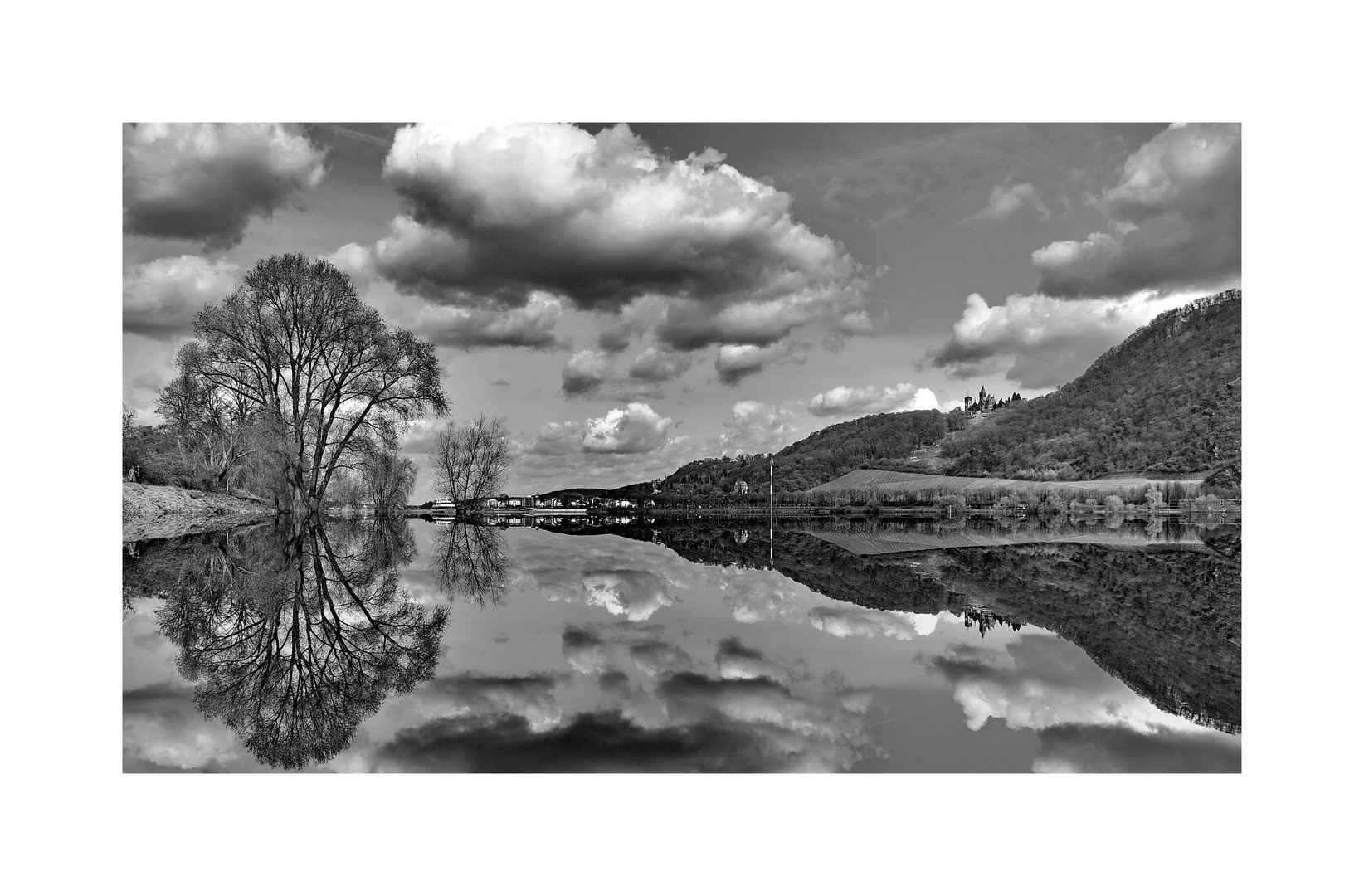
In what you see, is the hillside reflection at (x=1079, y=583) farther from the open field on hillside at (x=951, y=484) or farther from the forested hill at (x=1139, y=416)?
the open field on hillside at (x=951, y=484)

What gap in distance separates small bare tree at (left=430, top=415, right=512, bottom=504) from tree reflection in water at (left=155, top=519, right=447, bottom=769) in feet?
19.5

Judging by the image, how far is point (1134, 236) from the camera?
11938 mm

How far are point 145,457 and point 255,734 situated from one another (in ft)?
37.9

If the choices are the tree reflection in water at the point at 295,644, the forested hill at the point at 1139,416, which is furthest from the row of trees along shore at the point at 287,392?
the forested hill at the point at 1139,416

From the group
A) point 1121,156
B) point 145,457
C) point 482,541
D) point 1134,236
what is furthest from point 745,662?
point 145,457

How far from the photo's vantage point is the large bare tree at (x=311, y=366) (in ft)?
39.6

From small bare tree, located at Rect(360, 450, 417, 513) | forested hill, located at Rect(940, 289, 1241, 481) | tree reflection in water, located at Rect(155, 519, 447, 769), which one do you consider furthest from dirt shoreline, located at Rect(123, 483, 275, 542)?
forested hill, located at Rect(940, 289, 1241, 481)

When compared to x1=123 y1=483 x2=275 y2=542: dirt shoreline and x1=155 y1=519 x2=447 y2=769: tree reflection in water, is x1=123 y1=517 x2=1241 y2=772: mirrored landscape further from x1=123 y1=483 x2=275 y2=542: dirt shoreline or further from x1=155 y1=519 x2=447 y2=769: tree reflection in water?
x1=123 y1=483 x2=275 y2=542: dirt shoreline

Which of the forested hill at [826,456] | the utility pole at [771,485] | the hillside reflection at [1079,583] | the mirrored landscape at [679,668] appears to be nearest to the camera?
the mirrored landscape at [679,668]

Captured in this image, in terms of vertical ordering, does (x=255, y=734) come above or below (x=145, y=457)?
below

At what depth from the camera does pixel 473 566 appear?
8375 mm

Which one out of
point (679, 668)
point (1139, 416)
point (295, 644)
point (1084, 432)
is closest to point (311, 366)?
point (295, 644)

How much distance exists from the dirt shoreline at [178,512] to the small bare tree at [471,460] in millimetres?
3637

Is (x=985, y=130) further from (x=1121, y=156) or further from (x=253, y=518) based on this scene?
(x=253, y=518)
